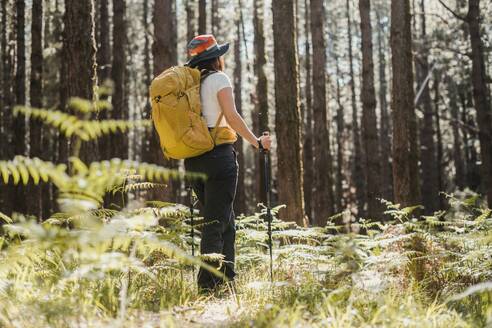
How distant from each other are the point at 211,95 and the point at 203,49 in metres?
0.46

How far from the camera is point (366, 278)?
5.22m

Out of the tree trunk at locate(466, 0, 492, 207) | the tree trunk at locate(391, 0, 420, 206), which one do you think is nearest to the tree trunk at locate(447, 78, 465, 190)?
the tree trunk at locate(466, 0, 492, 207)

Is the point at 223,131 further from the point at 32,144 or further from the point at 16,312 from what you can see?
the point at 32,144

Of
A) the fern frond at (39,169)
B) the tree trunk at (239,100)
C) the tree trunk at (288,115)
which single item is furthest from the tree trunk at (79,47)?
the tree trunk at (239,100)

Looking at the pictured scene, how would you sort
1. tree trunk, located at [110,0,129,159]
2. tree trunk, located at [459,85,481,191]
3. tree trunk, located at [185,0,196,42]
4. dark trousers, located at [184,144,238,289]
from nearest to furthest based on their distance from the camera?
dark trousers, located at [184,144,238,289], tree trunk, located at [110,0,129,159], tree trunk, located at [185,0,196,42], tree trunk, located at [459,85,481,191]

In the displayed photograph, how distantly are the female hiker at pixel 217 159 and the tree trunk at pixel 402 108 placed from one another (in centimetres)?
585

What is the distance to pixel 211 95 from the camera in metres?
4.43

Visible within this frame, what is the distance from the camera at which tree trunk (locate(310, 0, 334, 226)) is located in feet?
50.1

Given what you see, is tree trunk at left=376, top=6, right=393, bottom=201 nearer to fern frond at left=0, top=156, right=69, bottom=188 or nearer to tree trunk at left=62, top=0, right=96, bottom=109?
tree trunk at left=62, top=0, right=96, bottom=109

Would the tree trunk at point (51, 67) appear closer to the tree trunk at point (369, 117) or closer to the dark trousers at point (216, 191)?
the tree trunk at point (369, 117)

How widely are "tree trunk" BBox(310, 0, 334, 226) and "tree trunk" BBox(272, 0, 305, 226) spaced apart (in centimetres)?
Answer: 730

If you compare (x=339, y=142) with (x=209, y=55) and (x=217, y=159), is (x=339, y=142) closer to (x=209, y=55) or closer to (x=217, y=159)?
(x=209, y=55)

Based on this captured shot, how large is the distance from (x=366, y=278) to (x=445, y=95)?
3120cm

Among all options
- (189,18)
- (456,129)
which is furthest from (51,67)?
(456,129)
